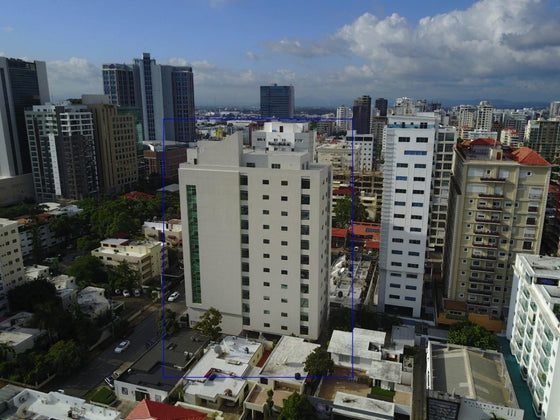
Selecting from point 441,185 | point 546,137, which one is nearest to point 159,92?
point 441,185

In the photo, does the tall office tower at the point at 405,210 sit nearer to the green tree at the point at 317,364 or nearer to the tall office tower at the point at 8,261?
the green tree at the point at 317,364

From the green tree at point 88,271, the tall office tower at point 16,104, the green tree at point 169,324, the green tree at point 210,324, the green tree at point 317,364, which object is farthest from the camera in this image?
the tall office tower at point 16,104

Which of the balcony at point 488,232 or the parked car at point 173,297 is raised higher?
the balcony at point 488,232

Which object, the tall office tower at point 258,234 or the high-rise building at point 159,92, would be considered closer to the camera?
the tall office tower at point 258,234

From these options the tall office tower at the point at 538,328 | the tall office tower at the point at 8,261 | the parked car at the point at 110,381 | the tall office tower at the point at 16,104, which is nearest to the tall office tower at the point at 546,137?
the tall office tower at the point at 538,328

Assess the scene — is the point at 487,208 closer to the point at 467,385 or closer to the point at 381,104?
the point at 467,385

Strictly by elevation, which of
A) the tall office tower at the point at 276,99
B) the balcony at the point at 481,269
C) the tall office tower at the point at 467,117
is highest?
the tall office tower at the point at 276,99

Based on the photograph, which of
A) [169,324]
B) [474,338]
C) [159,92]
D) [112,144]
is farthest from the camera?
[159,92]
